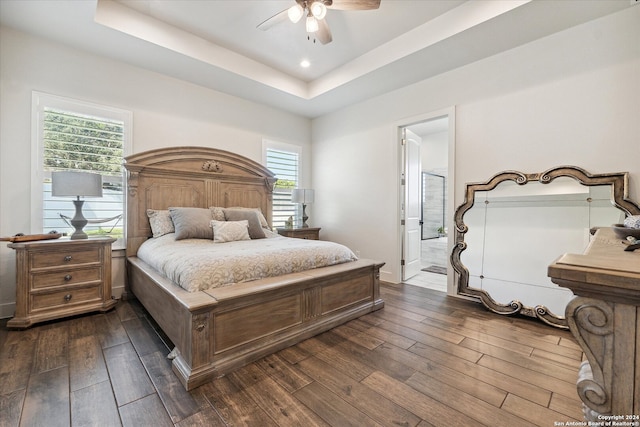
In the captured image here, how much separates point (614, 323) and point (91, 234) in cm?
419

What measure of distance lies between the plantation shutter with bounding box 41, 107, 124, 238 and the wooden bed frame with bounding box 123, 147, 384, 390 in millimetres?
226

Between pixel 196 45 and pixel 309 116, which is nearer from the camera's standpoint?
pixel 196 45

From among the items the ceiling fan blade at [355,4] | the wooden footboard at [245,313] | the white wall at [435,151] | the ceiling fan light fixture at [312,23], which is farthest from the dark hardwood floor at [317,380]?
the white wall at [435,151]

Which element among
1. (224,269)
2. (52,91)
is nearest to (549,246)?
(224,269)

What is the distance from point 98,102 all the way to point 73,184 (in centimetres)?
119

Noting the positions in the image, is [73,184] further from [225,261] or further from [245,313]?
[245,313]

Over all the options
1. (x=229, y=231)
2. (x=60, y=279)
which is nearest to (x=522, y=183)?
(x=229, y=231)

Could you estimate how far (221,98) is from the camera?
419 centimetres

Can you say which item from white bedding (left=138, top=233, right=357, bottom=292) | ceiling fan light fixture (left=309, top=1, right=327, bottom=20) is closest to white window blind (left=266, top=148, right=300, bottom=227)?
white bedding (left=138, top=233, right=357, bottom=292)

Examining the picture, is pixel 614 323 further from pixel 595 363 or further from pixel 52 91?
pixel 52 91

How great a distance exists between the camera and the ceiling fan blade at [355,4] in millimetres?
2287

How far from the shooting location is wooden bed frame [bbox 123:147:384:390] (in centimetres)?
175

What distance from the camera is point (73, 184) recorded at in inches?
103

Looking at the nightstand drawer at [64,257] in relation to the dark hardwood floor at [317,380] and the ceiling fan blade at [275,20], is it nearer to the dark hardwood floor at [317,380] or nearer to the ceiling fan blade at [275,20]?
the dark hardwood floor at [317,380]
